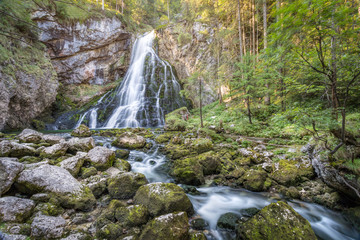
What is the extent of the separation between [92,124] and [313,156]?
18669 mm

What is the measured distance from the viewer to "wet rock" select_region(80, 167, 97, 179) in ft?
16.9

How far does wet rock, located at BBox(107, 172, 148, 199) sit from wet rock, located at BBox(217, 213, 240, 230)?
94.9 inches

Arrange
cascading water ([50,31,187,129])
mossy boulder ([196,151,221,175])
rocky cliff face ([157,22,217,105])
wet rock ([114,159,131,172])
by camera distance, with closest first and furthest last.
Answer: mossy boulder ([196,151,221,175]) → wet rock ([114,159,131,172]) → cascading water ([50,31,187,129]) → rocky cliff face ([157,22,217,105])

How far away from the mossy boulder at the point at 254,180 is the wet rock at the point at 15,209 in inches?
221

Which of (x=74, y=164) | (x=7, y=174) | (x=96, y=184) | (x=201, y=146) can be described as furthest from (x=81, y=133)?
(x=201, y=146)

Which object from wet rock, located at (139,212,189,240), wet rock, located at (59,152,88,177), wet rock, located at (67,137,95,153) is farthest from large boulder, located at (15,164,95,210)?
wet rock, located at (67,137,95,153)

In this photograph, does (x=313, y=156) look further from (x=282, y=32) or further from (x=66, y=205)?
(x=66, y=205)

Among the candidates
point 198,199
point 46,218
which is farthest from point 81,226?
point 198,199

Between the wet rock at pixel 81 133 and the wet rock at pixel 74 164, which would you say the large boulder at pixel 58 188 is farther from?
the wet rock at pixel 81 133

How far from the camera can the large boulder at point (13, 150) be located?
5793 millimetres

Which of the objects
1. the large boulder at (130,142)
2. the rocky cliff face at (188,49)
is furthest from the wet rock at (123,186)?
the rocky cliff face at (188,49)

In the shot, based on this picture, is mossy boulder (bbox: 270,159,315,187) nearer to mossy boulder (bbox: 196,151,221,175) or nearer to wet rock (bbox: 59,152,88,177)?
mossy boulder (bbox: 196,151,221,175)

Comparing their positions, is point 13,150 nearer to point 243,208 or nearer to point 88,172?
point 88,172

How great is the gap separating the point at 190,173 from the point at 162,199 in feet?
6.48
